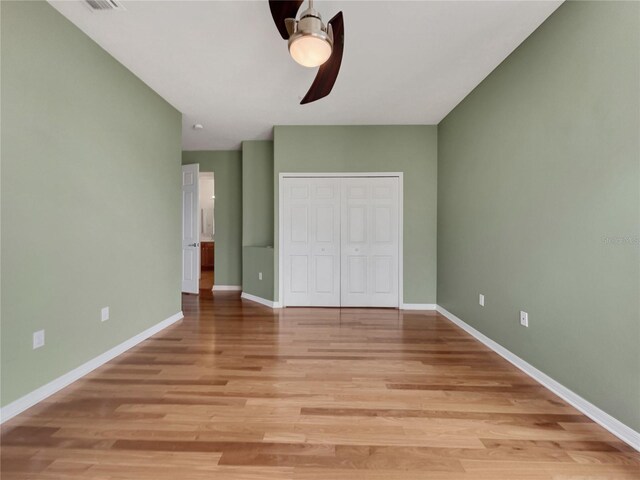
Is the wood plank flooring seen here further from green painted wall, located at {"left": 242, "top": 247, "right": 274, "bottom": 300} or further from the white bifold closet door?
green painted wall, located at {"left": 242, "top": 247, "right": 274, "bottom": 300}

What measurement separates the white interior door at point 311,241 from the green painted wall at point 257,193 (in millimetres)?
769

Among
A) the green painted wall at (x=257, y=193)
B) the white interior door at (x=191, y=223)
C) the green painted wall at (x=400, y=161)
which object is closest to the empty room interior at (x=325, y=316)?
the green painted wall at (x=400, y=161)

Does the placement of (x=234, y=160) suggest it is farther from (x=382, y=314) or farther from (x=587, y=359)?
(x=587, y=359)

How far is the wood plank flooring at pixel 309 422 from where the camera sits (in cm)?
137

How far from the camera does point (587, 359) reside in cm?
178

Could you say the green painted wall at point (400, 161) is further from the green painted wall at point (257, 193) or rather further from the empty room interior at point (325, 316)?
the green painted wall at point (257, 193)

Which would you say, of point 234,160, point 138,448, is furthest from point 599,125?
point 234,160

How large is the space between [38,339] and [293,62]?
2.87 meters

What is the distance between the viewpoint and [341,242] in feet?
13.9

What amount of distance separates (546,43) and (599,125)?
0.85m

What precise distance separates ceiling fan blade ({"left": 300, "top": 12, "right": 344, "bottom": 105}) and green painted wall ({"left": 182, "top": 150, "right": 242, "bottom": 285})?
348cm

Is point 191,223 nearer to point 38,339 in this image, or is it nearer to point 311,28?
point 38,339

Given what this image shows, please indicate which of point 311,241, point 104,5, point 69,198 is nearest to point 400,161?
point 311,241

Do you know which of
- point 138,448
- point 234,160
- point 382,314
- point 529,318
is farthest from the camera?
point 234,160
